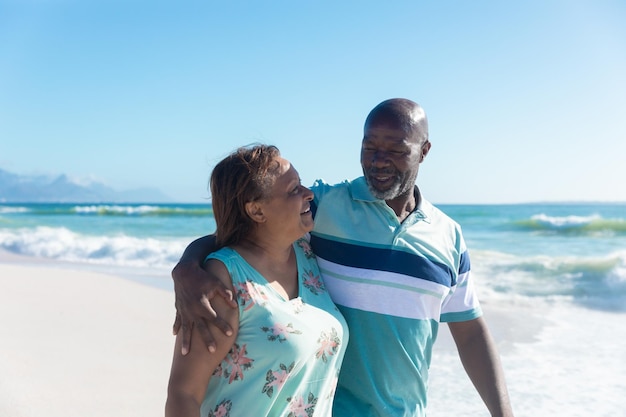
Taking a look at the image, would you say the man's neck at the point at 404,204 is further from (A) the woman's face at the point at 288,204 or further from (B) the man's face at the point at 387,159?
(A) the woman's face at the point at 288,204

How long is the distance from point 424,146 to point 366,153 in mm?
308

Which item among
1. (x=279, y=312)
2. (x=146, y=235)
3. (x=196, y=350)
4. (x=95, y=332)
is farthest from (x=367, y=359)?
(x=146, y=235)

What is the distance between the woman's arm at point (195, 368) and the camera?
2002 millimetres

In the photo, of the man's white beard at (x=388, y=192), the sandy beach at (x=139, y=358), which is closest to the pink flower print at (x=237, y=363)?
the man's white beard at (x=388, y=192)

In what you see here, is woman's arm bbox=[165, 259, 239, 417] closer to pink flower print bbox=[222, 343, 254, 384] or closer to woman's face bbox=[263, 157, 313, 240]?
pink flower print bbox=[222, 343, 254, 384]

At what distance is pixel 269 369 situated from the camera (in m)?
2.05

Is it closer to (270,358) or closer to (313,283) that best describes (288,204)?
(313,283)

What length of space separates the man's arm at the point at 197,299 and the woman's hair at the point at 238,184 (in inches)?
6.9

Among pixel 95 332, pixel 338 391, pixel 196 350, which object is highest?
pixel 196 350

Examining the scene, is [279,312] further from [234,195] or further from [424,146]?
[424,146]

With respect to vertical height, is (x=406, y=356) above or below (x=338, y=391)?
above

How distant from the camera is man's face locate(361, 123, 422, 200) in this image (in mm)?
2557

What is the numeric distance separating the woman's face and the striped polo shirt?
231mm

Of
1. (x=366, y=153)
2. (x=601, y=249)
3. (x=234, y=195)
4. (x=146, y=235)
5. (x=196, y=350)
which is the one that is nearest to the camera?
(x=196, y=350)
